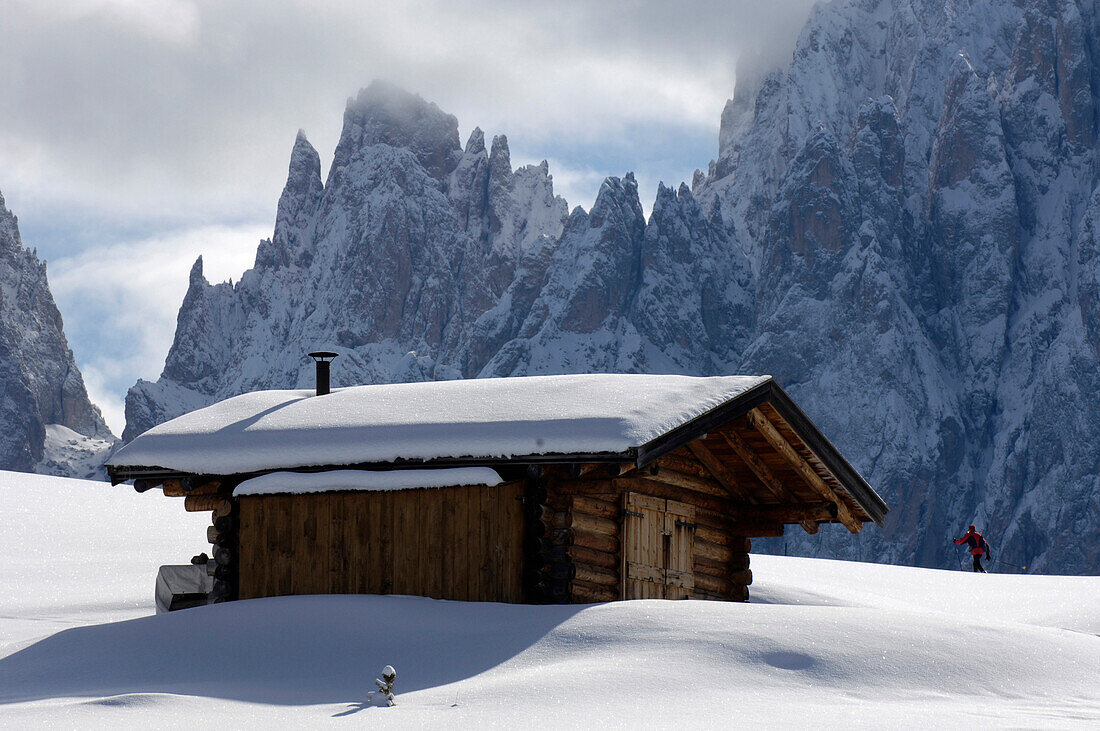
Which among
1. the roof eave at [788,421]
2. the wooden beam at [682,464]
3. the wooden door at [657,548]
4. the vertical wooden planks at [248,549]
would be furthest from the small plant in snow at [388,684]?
the wooden beam at [682,464]

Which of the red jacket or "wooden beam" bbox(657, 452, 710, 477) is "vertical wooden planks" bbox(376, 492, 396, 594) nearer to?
"wooden beam" bbox(657, 452, 710, 477)

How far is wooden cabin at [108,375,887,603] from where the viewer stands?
13.2 meters

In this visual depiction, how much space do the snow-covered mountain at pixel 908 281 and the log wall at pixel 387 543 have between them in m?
113

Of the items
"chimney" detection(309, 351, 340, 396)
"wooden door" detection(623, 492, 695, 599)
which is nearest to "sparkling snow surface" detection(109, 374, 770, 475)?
"chimney" detection(309, 351, 340, 396)

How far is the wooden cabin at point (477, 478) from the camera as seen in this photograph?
13234 millimetres

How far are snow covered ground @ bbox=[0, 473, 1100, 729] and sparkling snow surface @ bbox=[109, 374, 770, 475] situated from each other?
157 cm

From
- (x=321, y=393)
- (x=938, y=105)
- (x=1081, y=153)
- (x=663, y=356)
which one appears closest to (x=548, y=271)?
(x=663, y=356)

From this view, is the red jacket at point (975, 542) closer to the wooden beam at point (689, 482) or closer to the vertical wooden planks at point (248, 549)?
the wooden beam at point (689, 482)

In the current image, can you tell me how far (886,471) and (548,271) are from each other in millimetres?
58624

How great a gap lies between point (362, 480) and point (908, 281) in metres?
136

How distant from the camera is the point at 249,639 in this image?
478 inches

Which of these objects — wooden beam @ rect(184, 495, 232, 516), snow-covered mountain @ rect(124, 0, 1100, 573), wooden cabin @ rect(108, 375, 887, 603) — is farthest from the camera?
snow-covered mountain @ rect(124, 0, 1100, 573)

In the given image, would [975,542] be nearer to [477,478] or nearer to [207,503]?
[477,478]

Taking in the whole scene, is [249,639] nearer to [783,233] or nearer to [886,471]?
[886,471]
